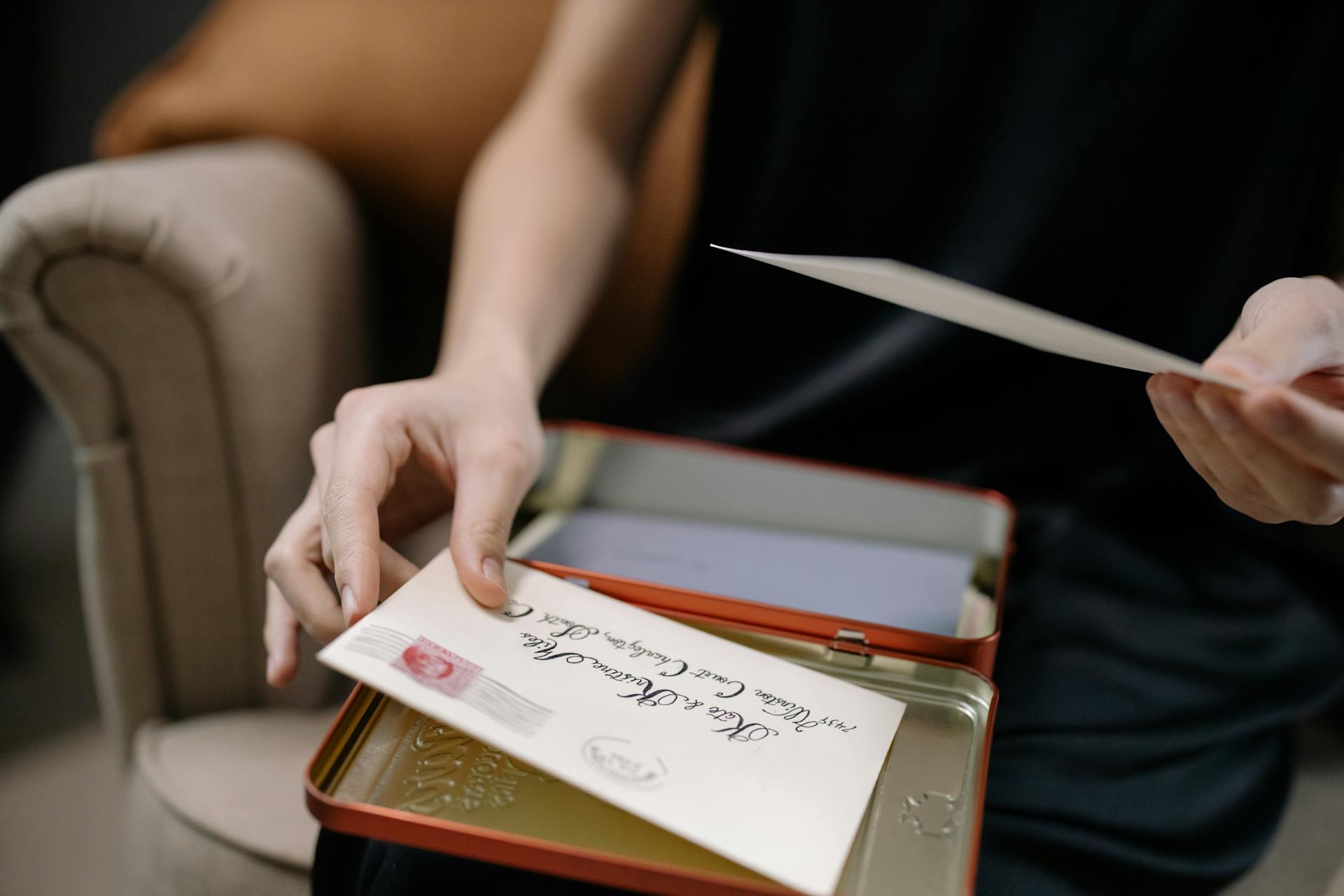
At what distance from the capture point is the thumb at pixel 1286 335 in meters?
0.31

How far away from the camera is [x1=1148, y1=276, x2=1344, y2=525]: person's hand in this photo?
28 centimetres

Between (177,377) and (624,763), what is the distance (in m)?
0.42

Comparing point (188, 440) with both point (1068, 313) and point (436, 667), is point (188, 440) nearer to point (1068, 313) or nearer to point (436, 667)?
point (436, 667)

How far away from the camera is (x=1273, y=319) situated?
0.33 m

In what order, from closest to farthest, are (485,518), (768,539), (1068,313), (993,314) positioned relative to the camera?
(993,314), (485,518), (768,539), (1068,313)

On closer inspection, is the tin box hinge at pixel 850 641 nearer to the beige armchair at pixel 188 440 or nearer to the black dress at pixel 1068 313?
the black dress at pixel 1068 313

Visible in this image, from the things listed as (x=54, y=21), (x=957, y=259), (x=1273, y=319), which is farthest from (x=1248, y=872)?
(x=54, y=21)

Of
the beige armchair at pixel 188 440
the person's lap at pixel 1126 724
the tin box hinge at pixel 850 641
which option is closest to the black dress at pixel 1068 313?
the person's lap at pixel 1126 724

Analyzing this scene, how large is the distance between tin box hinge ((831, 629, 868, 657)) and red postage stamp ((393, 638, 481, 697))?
14 cm

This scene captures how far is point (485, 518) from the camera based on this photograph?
371mm

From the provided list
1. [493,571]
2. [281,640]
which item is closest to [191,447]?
[281,640]

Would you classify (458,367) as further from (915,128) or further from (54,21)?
(54,21)

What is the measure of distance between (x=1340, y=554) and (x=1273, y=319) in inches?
11.4

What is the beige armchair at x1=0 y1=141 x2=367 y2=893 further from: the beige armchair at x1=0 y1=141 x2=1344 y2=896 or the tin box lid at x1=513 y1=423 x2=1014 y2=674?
the tin box lid at x1=513 y1=423 x2=1014 y2=674
